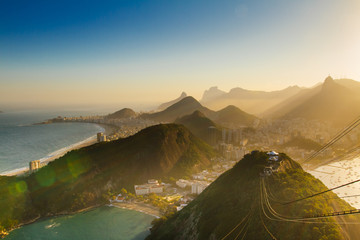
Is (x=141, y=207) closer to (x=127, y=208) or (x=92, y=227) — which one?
(x=127, y=208)

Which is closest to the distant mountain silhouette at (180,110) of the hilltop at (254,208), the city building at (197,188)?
the city building at (197,188)

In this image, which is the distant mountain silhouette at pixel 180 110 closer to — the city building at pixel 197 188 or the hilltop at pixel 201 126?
the hilltop at pixel 201 126

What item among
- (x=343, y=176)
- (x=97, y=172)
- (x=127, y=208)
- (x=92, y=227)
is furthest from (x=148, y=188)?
(x=343, y=176)

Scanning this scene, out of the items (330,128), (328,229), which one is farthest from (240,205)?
(330,128)

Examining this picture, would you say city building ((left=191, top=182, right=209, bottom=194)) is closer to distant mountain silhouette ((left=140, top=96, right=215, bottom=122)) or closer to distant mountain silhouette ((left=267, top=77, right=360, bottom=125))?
distant mountain silhouette ((left=267, top=77, right=360, bottom=125))

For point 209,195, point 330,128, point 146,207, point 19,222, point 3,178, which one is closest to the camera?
point 209,195

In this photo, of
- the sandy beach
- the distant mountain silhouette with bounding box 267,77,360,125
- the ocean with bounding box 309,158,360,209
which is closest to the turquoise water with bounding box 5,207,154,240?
the sandy beach

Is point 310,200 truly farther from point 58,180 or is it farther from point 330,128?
point 330,128
